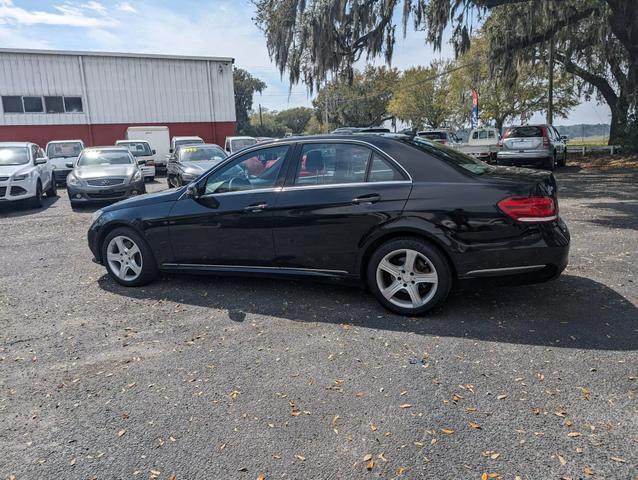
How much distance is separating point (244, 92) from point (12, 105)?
50.9m

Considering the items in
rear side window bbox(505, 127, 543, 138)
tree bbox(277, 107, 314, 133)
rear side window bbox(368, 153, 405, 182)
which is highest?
tree bbox(277, 107, 314, 133)

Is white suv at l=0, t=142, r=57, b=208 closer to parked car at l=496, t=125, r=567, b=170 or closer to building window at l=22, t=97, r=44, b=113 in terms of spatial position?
parked car at l=496, t=125, r=567, b=170

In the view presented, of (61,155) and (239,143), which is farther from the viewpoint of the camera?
(239,143)

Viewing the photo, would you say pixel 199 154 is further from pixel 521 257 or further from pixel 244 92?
pixel 244 92

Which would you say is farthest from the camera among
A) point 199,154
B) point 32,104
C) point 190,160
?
point 32,104

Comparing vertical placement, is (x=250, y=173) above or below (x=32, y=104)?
below

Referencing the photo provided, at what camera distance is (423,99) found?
47.8 m

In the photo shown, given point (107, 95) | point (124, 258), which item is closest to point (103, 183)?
point (124, 258)

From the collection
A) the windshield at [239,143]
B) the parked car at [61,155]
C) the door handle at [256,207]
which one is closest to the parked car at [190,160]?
the parked car at [61,155]

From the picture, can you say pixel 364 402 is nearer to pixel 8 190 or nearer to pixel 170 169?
pixel 8 190

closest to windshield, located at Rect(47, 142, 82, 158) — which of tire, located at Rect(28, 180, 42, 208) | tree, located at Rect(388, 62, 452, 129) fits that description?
tire, located at Rect(28, 180, 42, 208)

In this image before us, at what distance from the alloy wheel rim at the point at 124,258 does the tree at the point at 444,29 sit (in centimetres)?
1332

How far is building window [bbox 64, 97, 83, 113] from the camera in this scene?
1017 inches

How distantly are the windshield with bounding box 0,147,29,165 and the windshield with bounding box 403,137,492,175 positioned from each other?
11.1 metres
